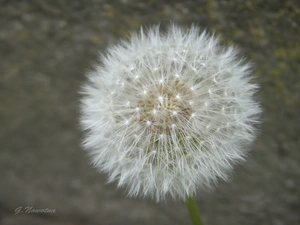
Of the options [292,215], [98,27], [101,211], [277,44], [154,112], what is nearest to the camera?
[154,112]

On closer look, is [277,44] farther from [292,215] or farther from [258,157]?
[292,215]

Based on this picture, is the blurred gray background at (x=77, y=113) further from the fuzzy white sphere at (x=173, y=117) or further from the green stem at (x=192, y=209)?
the green stem at (x=192, y=209)

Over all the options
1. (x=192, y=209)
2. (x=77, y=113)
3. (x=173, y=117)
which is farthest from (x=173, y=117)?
(x=77, y=113)

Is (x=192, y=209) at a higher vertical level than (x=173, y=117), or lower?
lower

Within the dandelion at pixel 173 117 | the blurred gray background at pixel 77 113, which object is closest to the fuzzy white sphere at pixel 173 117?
the dandelion at pixel 173 117

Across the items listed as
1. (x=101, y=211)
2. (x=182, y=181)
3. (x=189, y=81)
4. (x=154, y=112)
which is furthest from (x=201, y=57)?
(x=101, y=211)

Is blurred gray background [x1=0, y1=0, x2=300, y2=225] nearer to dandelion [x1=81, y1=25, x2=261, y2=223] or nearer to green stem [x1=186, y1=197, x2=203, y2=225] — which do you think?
dandelion [x1=81, y1=25, x2=261, y2=223]

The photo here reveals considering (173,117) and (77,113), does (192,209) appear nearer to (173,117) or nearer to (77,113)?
(173,117)

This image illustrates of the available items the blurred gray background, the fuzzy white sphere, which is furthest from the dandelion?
the blurred gray background
